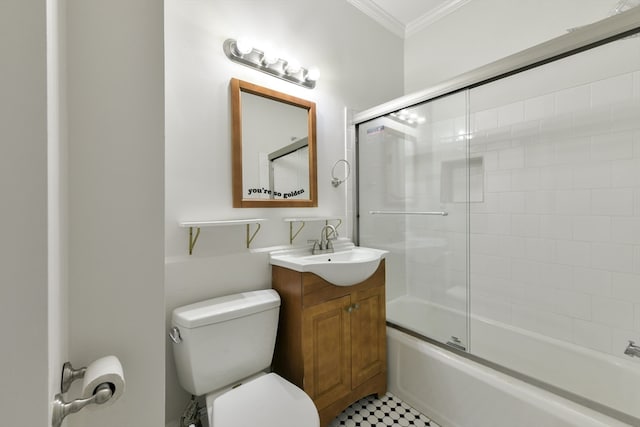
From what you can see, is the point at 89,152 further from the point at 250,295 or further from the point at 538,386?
the point at 538,386

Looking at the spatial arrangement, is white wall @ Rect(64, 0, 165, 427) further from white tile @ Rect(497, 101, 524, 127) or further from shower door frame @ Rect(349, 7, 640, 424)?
white tile @ Rect(497, 101, 524, 127)

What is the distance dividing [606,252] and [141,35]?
2.23 m

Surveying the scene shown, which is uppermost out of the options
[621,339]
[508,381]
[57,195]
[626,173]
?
[626,173]

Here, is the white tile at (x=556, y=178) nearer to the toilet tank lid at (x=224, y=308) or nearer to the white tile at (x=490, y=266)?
the white tile at (x=490, y=266)

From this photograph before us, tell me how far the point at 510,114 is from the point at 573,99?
305 millimetres

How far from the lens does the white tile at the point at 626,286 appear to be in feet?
4.61

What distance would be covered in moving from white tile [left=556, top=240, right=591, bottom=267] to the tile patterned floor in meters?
1.23

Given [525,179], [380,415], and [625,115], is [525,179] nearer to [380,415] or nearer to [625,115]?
[625,115]

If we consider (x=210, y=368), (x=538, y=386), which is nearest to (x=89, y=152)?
(x=210, y=368)

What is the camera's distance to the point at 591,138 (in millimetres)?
1529

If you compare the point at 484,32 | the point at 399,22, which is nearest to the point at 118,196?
Result: the point at 484,32

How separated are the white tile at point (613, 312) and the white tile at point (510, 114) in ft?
3.79

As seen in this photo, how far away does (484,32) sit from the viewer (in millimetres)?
1922

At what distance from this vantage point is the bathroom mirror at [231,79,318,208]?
145 centimetres
